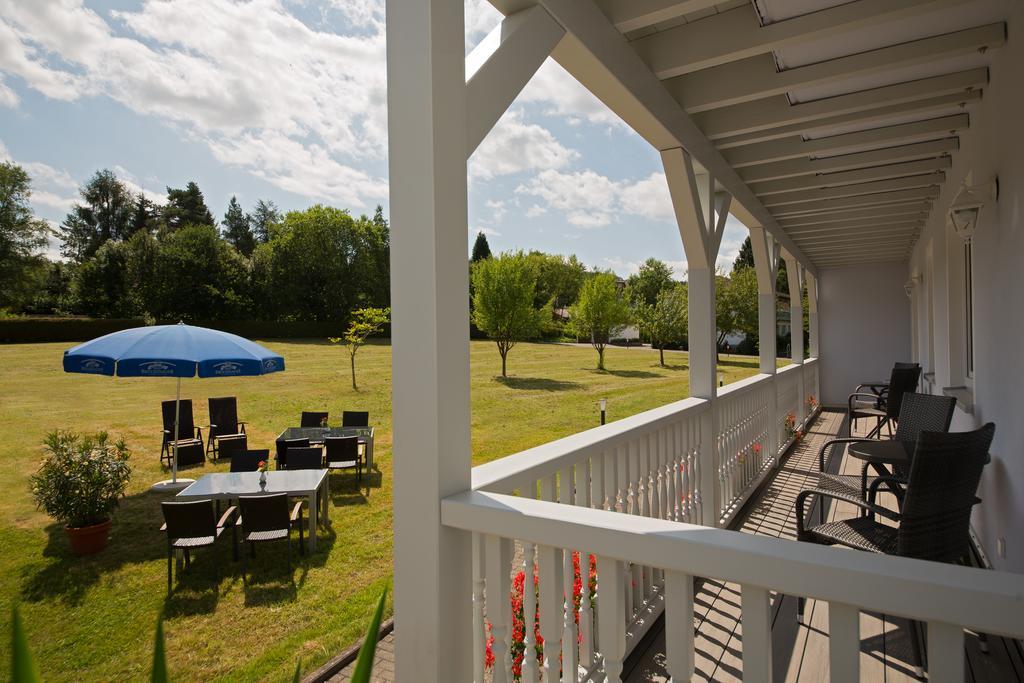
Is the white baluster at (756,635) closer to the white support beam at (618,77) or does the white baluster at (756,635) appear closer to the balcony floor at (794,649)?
the balcony floor at (794,649)

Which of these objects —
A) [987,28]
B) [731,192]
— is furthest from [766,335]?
[987,28]

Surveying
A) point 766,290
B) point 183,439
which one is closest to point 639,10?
point 766,290

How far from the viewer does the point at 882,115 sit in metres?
3.16

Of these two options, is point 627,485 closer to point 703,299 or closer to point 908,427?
point 703,299

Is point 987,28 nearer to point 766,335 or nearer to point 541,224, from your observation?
point 766,335

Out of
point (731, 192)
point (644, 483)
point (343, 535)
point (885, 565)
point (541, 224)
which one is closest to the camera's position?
point (885, 565)

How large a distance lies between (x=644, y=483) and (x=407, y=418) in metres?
1.61

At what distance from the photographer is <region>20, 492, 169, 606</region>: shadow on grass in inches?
177

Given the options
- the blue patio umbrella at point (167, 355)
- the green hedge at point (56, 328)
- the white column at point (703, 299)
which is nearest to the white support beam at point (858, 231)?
the white column at point (703, 299)

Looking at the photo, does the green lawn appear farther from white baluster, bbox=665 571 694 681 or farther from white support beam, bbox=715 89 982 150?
white support beam, bbox=715 89 982 150

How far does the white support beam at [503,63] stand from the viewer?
1549mm

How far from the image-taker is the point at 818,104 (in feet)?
10.2

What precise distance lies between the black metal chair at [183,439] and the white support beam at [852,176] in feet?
26.5

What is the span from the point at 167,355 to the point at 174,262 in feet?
54.3
